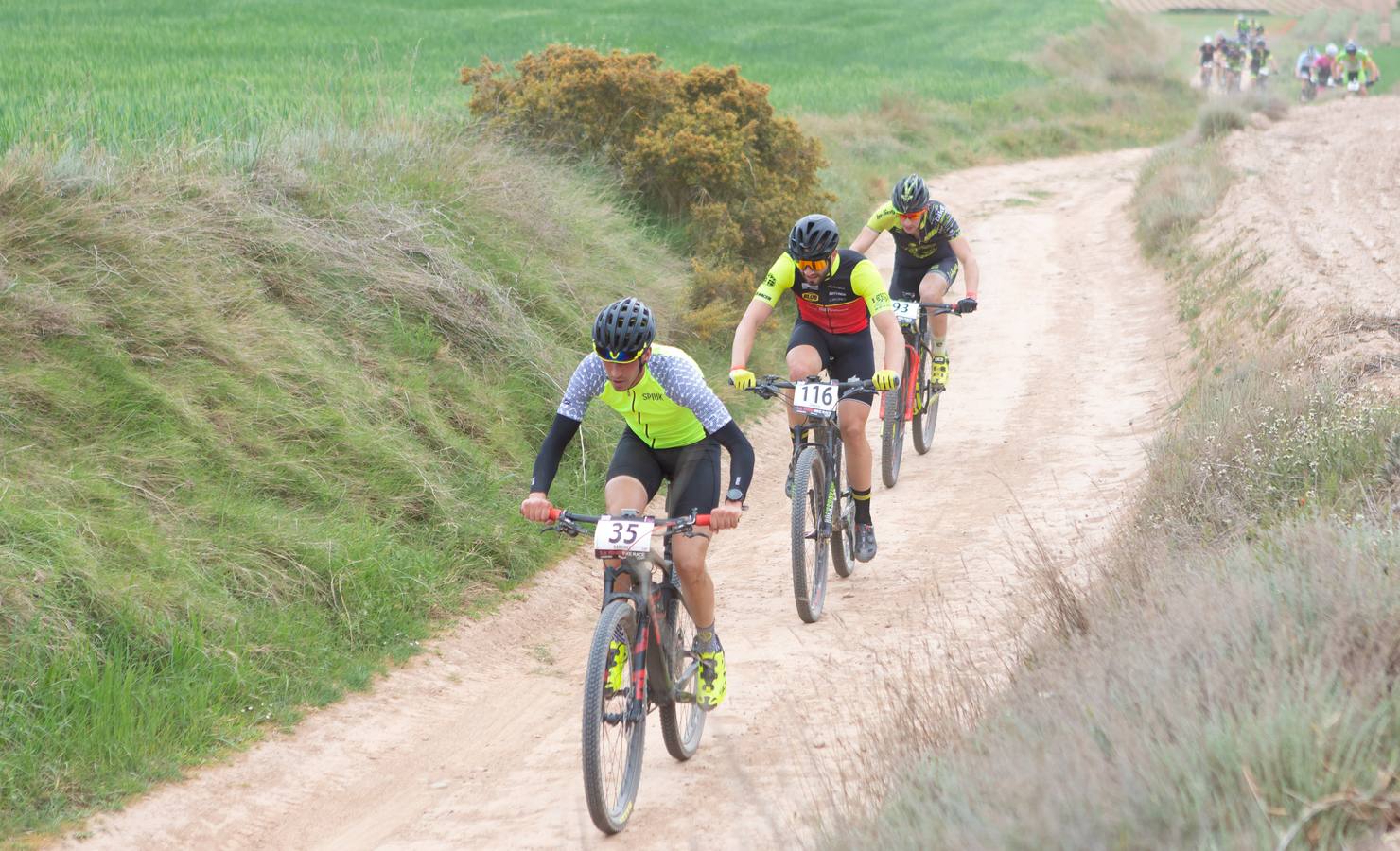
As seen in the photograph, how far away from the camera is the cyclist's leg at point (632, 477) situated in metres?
6.23

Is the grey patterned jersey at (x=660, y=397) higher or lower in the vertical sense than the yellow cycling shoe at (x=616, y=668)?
higher

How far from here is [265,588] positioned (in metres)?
7.32

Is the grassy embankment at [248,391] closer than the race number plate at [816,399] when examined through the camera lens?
Yes

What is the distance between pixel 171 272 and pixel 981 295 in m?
11.9

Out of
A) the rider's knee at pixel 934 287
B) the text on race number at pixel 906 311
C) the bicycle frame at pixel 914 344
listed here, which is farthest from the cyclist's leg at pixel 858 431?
the rider's knee at pixel 934 287

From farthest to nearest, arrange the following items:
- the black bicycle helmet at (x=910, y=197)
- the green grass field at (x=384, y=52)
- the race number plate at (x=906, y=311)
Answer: the green grass field at (x=384, y=52), the race number plate at (x=906, y=311), the black bicycle helmet at (x=910, y=197)

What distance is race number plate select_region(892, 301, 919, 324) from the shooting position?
34.5 feet

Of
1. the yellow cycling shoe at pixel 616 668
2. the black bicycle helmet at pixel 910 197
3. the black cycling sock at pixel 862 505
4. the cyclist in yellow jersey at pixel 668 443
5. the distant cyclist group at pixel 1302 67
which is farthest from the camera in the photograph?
the distant cyclist group at pixel 1302 67

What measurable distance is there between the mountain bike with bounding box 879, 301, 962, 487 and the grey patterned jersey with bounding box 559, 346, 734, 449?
4.42 meters

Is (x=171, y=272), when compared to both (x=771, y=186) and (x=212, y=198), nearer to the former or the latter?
(x=212, y=198)

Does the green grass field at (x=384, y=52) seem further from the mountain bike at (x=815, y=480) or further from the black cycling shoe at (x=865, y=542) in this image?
the black cycling shoe at (x=865, y=542)

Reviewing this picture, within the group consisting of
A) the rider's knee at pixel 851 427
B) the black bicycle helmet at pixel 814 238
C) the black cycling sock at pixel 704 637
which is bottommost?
the black cycling sock at pixel 704 637

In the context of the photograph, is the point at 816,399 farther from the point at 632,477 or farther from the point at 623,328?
the point at 623,328

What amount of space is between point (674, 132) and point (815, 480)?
8.84m
